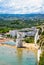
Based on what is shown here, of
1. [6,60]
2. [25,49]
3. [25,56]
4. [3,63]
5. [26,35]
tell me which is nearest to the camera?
[3,63]

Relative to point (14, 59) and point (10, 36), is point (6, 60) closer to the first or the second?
point (14, 59)

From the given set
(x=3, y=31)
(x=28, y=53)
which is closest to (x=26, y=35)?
(x=3, y=31)

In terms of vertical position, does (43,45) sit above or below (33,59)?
above

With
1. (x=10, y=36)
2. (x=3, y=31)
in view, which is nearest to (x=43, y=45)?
(x=10, y=36)

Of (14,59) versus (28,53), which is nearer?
(14,59)

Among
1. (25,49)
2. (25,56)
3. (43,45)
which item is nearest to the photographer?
(43,45)

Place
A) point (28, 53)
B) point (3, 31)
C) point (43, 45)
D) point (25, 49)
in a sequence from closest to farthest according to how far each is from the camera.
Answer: point (43, 45) < point (28, 53) < point (25, 49) < point (3, 31)

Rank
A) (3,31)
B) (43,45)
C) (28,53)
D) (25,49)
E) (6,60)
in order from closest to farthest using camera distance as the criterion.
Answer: (43,45) < (6,60) < (28,53) < (25,49) < (3,31)

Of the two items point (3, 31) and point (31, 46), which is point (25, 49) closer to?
point (31, 46)

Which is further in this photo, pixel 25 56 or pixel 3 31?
pixel 3 31
